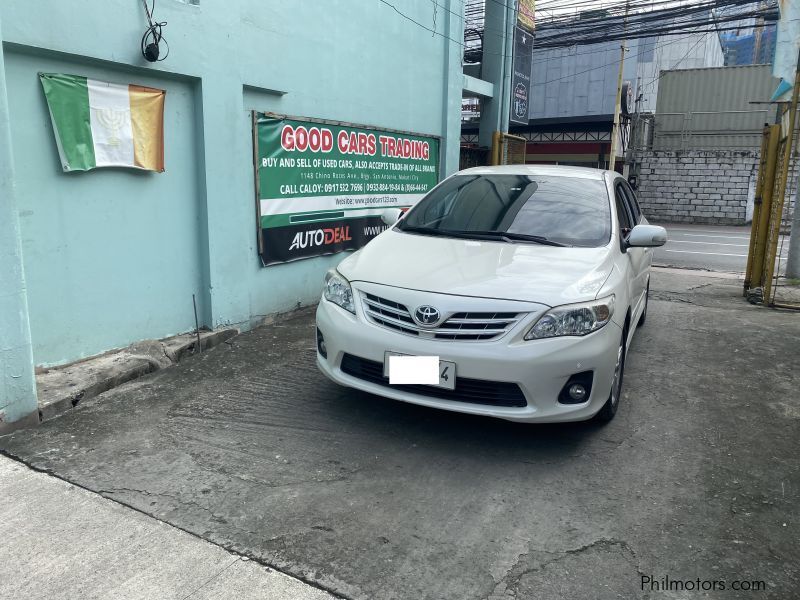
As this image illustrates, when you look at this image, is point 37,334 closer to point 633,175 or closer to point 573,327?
point 573,327

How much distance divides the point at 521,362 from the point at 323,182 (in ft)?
14.1

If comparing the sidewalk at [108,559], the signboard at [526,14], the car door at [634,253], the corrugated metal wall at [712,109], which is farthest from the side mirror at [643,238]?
the corrugated metal wall at [712,109]

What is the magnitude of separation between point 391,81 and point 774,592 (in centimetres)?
721

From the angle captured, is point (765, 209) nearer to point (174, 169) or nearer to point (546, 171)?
point (546, 171)

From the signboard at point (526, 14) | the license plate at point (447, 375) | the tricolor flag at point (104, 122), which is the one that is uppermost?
the signboard at point (526, 14)

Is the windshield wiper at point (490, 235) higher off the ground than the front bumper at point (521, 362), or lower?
higher

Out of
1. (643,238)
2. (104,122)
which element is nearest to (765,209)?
(643,238)

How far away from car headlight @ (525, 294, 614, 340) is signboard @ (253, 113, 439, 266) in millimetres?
3597

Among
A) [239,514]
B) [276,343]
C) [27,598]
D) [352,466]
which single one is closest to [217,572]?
[239,514]

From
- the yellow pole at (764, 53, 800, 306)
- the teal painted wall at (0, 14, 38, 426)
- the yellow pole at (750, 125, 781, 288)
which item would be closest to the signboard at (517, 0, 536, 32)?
the yellow pole at (750, 125, 781, 288)

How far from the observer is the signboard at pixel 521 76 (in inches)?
458

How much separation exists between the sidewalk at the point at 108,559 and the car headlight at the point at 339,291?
1603 millimetres

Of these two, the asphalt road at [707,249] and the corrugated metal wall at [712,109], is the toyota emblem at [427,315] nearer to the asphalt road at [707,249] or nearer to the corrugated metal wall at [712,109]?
the asphalt road at [707,249]

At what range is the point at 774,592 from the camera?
2.46 meters
